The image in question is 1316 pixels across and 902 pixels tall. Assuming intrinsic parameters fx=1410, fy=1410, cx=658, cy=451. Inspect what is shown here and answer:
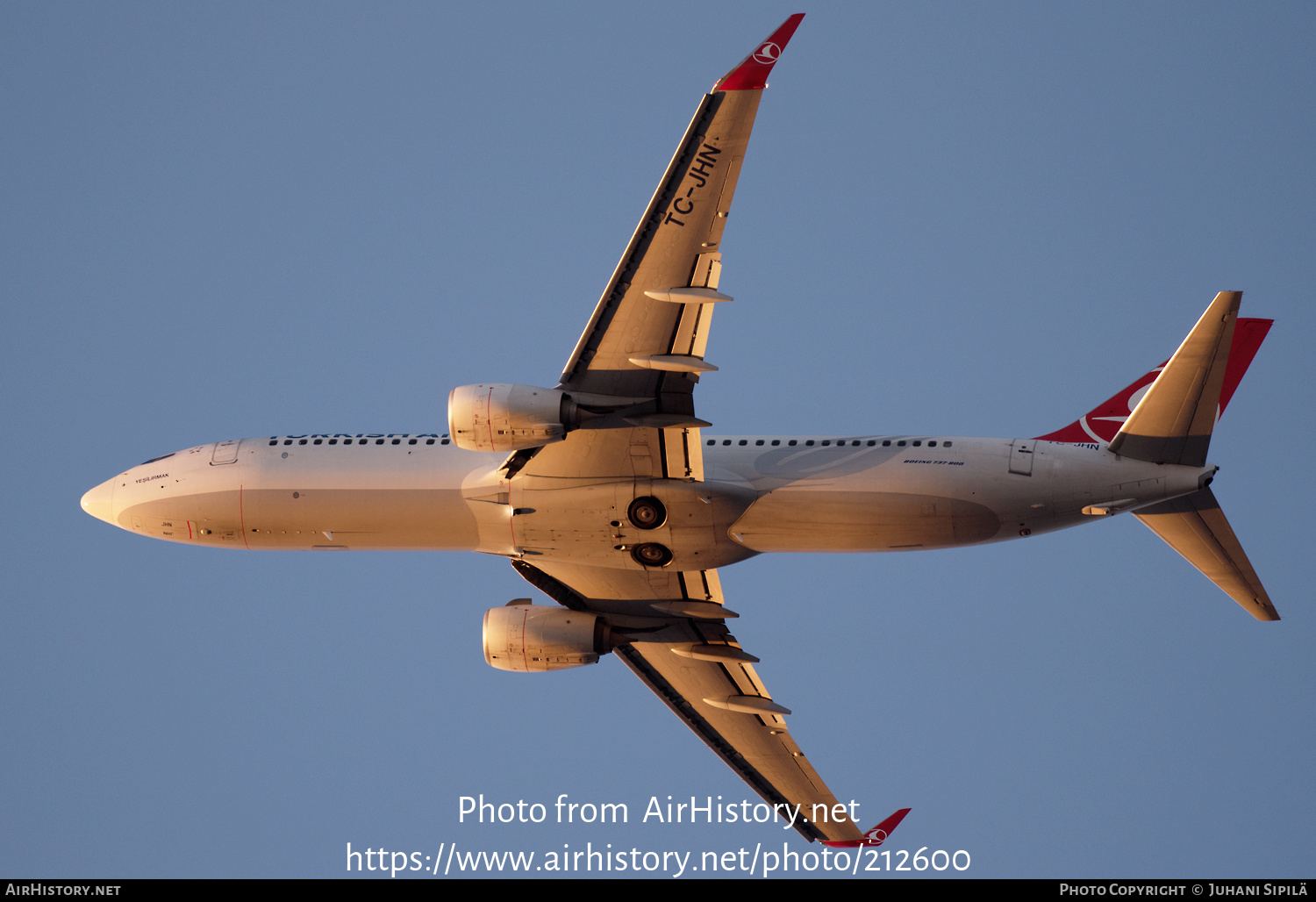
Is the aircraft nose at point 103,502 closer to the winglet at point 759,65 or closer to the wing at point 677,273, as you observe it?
the wing at point 677,273

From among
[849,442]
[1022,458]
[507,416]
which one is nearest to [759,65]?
[507,416]

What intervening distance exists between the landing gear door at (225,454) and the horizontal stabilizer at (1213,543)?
22163mm

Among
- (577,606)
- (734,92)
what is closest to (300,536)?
(577,606)

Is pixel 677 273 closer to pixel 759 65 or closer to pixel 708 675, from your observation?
pixel 759 65

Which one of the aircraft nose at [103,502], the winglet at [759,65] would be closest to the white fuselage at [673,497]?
the aircraft nose at [103,502]

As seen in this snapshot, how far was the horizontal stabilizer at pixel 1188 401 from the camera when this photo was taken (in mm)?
29828

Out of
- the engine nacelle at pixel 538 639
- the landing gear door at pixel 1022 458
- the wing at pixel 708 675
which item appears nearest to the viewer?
the landing gear door at pixel 1022 458

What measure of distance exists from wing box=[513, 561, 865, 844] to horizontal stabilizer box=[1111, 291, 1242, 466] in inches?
443

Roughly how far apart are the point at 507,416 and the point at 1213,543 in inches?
648

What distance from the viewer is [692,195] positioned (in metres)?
27.7

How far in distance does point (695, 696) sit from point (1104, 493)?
514 inches

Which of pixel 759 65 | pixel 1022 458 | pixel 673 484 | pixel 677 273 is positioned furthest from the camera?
pixel 673 484

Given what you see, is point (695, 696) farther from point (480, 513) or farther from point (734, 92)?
point (734, 92)

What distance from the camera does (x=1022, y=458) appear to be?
105 ft
